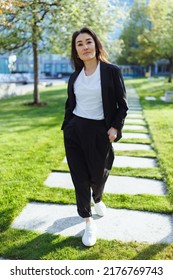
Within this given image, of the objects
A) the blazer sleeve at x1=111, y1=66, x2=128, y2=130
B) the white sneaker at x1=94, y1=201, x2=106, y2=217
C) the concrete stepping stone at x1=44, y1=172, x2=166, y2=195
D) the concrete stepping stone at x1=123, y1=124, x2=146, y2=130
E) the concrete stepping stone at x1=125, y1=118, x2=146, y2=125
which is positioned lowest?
the concrete stepping stone at x1=125, y1=118, x2=146, y2=125

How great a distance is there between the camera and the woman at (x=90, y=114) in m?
2.66

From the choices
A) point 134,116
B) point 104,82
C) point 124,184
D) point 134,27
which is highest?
point 134,27

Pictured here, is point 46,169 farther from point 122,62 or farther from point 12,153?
point 122,62

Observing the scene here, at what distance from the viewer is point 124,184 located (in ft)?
13.5

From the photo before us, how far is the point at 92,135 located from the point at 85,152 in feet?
0.58

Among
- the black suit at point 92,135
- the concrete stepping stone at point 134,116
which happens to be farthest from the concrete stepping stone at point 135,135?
the black suit at point 92,135

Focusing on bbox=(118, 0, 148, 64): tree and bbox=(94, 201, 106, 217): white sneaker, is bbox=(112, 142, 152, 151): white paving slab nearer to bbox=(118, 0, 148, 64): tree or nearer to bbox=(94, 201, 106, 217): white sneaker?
bbox=(94, 201, 106, 217): white sneaker

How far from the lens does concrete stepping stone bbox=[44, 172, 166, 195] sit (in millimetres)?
3891

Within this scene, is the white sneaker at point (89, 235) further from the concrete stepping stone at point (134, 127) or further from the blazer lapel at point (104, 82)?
the concrete stepping stone at point (134, 127)

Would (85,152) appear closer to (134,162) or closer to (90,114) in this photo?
(90,114)

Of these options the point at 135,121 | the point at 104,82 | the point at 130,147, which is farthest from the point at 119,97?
the point at 135,121

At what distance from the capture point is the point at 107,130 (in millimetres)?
2766

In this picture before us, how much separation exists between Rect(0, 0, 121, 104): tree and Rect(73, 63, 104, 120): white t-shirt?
21.6 ft

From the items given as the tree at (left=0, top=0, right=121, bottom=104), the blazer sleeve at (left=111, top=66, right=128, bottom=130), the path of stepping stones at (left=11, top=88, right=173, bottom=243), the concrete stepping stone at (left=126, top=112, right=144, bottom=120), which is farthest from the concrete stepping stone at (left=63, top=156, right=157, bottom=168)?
the tree at (left=0, top=0, right=121, bottom=104)
